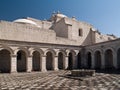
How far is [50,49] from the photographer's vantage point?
20750 mm

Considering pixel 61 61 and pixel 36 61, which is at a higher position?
pixel 36 61

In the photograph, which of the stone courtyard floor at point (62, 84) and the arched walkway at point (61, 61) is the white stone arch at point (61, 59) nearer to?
the arched walkway at point (61, 61)

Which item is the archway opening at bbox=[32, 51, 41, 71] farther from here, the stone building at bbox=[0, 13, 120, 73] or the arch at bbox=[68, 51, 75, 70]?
the arch at bbox=[68, 51, 75, 70]

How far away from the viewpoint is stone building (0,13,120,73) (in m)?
18.6

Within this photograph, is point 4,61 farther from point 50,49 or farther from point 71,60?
point 71,60

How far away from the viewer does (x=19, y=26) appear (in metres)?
20.6

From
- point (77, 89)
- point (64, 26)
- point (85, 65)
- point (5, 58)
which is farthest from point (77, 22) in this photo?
point (77, 89)

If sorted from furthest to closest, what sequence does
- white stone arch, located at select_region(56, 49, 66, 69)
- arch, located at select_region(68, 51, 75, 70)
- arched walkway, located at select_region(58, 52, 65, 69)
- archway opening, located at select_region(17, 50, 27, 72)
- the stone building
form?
arched walkway, located at select_region(58, 52, 65, 69), arch, located at select_region(68, 51, 75, 70), white stone arch, located at select_region(56, 49, 66, 69), archway opening, located at select_region(17, 50, 27, 72), the stone building

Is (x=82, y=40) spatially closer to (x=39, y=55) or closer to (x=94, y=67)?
(x=94, y=67)

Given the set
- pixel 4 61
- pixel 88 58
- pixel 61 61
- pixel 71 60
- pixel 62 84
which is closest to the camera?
pixel 62 84

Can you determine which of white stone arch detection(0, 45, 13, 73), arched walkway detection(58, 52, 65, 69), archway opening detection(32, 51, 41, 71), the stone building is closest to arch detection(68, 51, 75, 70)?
the stone building

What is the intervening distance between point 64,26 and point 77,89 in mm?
19179

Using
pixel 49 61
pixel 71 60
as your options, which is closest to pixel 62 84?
pixel 49 61

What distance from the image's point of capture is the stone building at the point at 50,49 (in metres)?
18.6
